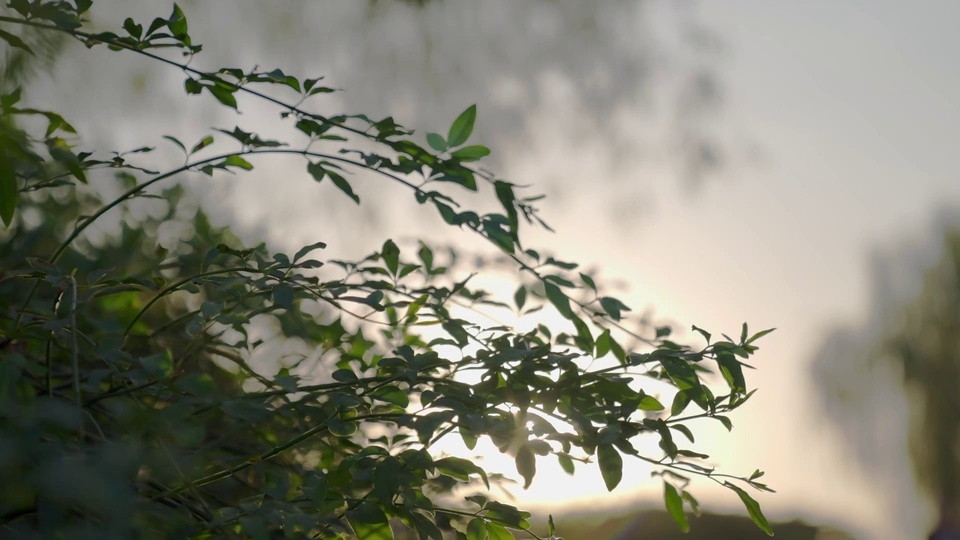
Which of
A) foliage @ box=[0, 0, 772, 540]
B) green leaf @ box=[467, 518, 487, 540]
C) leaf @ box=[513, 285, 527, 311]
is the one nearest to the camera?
foliage @ box=[0, 0, 772, 540]

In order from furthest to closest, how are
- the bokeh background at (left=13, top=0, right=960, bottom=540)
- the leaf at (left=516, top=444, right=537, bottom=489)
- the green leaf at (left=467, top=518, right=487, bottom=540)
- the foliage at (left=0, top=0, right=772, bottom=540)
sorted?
the bokeh background at (left=13, top=0, right=960, bottom=540) → the green leaf at (left=467, top=518, right=487, bottom=540) → the leaf at (left=516, top=444, right=537, bottom=489) → the foliage at (left=0, top=0, right=772, bottom=540)

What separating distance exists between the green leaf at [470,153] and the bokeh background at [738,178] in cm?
94

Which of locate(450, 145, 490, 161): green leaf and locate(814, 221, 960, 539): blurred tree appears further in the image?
locate(814, 221, 960, 539): blurred tree

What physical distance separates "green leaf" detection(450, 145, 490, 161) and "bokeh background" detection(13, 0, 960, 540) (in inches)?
37.2

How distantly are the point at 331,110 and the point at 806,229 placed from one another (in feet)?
3.43

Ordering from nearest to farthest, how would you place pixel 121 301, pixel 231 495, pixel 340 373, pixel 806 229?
pixel 340 373 → pixel 121 301 → pixel 231 495 → pixel 806 229

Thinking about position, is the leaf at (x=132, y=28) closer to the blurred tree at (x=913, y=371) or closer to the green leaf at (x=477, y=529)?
the green leaf at (x=477, y=529)

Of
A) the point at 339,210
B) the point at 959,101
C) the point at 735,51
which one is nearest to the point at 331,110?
the point at 339,210

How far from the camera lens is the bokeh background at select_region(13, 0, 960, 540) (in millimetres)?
1530

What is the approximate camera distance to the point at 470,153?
614mm

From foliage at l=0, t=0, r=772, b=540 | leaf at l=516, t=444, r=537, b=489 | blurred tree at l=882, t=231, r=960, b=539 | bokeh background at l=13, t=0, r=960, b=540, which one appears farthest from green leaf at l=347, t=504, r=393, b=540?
blurred tree at l=882, t=231, r=960, b=539

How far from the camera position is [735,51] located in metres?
1.63

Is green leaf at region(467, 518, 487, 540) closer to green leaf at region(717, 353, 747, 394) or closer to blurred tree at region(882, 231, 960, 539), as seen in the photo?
green leaf at region(717, 353, 747, 394)

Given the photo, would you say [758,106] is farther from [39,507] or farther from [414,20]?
[39,507]
